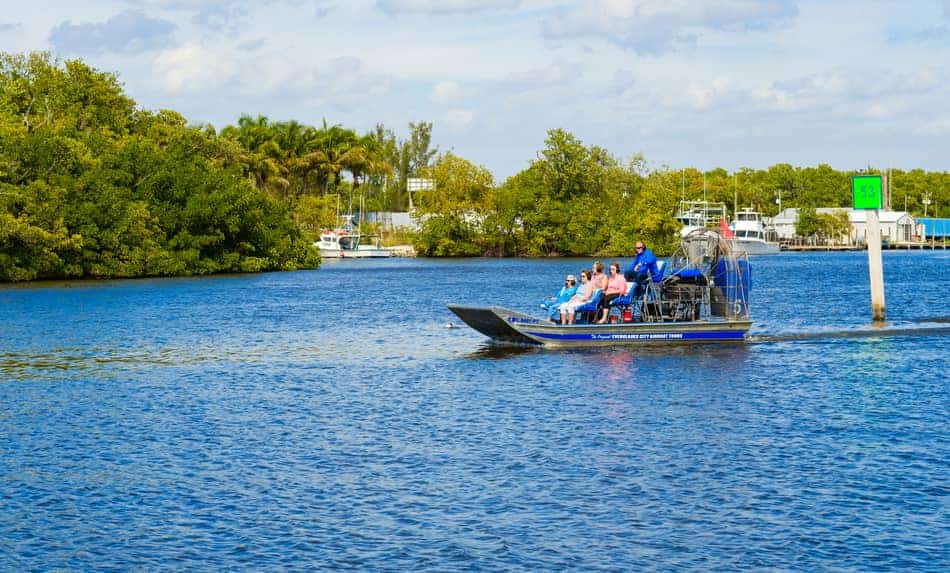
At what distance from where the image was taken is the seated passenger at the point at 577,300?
37.0 metres

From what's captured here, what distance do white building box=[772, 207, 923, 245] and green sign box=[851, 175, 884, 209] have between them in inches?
5885

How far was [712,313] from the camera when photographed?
3878cm

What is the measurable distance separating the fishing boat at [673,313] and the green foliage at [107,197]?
46.3 metres

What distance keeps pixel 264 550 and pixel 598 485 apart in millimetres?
6017

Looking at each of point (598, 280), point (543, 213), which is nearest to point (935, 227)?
point (543, 213)

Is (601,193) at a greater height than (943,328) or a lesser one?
greater

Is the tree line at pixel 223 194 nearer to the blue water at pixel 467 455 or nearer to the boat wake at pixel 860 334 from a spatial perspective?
the blue water at pixel 467 455

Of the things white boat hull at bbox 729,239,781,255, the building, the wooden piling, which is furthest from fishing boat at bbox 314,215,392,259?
the wooden piling

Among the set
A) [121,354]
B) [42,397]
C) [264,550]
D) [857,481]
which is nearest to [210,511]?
[264,550]

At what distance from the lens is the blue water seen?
1656 centimetres

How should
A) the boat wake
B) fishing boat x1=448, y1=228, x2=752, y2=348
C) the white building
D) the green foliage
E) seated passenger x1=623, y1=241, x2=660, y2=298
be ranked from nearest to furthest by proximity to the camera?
fishing boat x1=448, y1=228, x2=752, y2=348
seated passenger x1=623, y1=241, x2=660, y2=298
the boat wake
the green foliage
the white building

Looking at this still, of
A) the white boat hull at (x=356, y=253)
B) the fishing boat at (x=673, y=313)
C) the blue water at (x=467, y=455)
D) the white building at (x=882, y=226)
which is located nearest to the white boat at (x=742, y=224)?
the white building at (x=882, y=226)

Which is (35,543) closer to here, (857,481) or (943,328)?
(857,481)

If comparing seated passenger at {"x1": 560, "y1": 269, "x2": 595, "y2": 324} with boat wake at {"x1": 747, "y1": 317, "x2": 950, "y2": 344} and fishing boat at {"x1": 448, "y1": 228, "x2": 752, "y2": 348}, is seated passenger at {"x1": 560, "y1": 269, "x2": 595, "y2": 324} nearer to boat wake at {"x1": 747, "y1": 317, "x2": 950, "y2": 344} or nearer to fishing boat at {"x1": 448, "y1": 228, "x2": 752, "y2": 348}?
fishing boat at {"x1": 448, "y1": 228, "x2": 752, "y2": 348}
